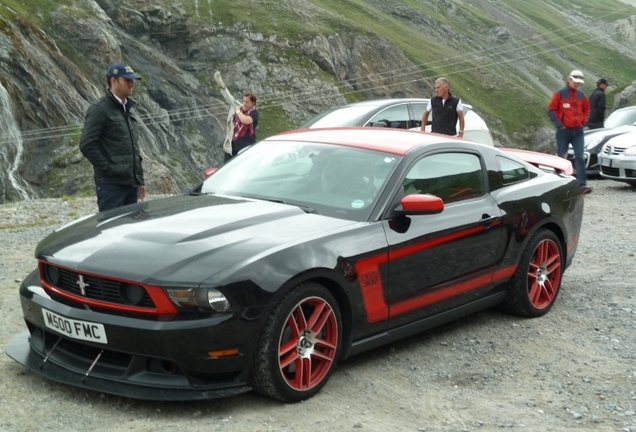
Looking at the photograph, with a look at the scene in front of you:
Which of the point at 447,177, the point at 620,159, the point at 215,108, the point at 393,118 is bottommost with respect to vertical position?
the point at 215,108

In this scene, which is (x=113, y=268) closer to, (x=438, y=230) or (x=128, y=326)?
(x=128, y=326)

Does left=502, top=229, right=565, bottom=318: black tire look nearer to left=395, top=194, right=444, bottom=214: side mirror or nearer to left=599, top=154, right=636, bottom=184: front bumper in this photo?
left=395, top=194, right=444, bottom=214: side mirror

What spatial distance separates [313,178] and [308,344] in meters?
1.38

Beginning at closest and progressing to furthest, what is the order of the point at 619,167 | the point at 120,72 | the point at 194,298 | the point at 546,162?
the point at 194,298, the point at 120,72, the point at 546,162, the point at 619,167

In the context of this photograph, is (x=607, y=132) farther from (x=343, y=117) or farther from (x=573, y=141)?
(x=343, y=117)

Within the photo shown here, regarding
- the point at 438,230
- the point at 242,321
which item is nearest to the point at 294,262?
the point at 242,321

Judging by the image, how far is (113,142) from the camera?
24.3ft

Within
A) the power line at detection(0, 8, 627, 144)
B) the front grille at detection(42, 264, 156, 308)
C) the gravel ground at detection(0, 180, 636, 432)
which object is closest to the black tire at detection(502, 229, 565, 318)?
the gravel ground at detection(0, 180, 636, 432)

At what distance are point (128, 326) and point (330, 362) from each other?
1236mm

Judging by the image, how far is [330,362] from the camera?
5102 mm

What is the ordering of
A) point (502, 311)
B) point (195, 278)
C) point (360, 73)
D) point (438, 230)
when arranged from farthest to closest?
point (360, 73) → point (502, 311) → point (438, 230) → point (195, 278)

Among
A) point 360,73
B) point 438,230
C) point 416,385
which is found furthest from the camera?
point 360,73

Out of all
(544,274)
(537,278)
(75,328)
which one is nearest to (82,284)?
(75,328)

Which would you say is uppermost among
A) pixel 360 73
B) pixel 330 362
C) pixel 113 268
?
pixel 113 268
